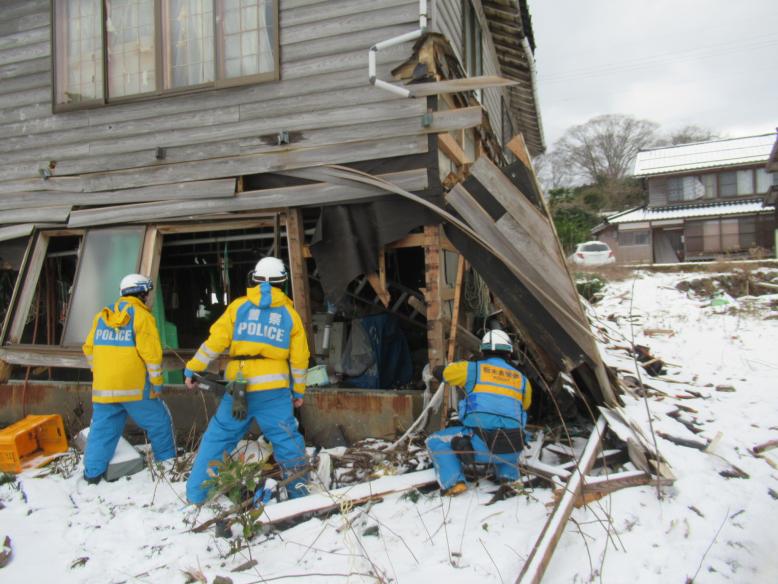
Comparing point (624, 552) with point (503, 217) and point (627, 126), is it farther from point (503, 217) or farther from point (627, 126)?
point (627, 126)

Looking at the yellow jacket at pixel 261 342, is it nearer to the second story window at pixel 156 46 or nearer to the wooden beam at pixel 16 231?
the second story window at pixel 156 46

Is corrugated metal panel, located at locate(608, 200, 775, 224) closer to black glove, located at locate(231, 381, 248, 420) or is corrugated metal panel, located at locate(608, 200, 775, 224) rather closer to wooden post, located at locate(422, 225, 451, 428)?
wooden post, located at locate(422, 225, 451, 428)

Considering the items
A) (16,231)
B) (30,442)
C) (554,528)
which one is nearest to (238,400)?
(554,528)

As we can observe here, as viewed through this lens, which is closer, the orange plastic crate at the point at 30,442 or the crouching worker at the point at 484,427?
the crouching worker at the point at 484,427

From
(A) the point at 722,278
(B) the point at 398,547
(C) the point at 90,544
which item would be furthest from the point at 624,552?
(A) the point at 722,278

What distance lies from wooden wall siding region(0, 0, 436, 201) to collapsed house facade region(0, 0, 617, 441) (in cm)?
2

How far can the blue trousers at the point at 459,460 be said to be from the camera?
391 cm

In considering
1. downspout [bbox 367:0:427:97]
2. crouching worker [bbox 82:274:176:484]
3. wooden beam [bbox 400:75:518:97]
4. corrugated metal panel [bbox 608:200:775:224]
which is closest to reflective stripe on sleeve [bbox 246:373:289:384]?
crouching worker [bbox 82:274:176:484]

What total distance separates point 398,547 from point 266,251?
500 centimetres

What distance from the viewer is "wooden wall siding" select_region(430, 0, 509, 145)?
5660 millimetres

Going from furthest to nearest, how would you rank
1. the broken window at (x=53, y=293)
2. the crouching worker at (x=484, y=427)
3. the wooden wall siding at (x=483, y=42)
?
1. the broken window at (x=53, y=293)
2. the wooden wall siding at (x=483, y=42)
3. the crouching worker at (x=484, y=427)

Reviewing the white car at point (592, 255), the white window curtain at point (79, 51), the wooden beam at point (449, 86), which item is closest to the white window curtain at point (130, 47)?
the white window curtain at point (79, 51)

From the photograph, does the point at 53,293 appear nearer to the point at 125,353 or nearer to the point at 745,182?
the point at 125,353

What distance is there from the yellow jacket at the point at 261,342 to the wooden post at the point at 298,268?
136 cm
